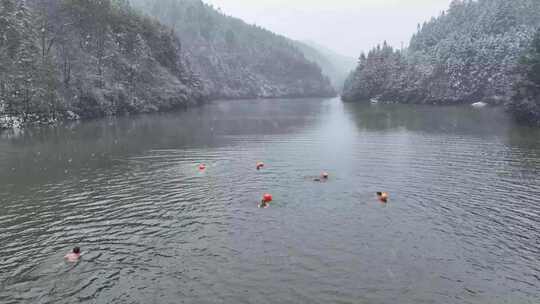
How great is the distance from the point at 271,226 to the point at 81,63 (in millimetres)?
104427

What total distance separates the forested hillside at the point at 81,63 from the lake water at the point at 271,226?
121ft

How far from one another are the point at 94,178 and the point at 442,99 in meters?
161

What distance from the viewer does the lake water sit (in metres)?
21.4

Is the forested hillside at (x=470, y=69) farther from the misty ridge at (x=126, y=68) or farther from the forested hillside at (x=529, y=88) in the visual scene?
the forested hillside at (x=529, y=88)

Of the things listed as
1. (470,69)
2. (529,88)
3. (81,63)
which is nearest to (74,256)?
(529,88)

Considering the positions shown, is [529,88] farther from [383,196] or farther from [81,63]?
[81,63]

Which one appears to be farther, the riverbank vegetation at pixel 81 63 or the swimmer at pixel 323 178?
the riverbank vegetation at pixel 81 63

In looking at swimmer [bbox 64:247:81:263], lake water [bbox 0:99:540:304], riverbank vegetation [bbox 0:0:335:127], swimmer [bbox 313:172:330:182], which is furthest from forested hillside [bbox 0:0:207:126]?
swimmer [bbox 64:247:81:263]

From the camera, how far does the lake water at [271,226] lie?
21375 mm

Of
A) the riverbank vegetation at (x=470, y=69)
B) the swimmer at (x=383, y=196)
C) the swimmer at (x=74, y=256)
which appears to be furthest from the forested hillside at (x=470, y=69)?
the swimmer at (x=74, y=256)

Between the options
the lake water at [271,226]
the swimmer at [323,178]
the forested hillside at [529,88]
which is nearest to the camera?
the lake water at [271,226]

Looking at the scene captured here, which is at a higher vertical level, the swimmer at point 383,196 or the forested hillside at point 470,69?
the forested hillside at point 470,69

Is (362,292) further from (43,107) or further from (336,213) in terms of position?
(43,107)

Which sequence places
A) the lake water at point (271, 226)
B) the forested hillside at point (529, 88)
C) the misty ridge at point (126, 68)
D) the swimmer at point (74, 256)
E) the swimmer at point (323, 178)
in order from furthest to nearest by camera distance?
the misty ridge at point (126, 68)
the forested hillside at point (529, 88)
the swimmer at point (323, 178)
the swimmer at point (74, 256)
the lake water at point (271, 226)
